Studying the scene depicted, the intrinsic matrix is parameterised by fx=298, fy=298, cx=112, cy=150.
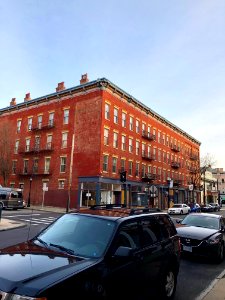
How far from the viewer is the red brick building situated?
124 ft

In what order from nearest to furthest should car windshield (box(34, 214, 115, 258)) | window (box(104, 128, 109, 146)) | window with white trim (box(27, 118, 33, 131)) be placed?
car windshield (box(34, 214, 115, 258)), window (box(104, 128, 109, 146)), window with white trim (box(27, 118, 33, 131))

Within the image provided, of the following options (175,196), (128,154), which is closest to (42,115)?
(128,154)

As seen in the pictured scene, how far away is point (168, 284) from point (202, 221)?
5.85m

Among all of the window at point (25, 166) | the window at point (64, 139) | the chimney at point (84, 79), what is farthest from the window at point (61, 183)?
the chimney at point (84, 79)

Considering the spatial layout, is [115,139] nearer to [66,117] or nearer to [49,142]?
[66,117]

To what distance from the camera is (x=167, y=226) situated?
6219 mm

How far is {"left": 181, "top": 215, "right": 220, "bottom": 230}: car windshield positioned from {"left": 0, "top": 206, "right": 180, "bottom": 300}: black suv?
5156 millimetres

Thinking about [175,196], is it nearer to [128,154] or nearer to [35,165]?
[128,154]

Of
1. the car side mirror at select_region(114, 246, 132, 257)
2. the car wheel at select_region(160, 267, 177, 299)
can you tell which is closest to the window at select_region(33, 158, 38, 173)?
the car wheel at select_region(160, 267, 177, 299)

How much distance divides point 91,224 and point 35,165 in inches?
1586

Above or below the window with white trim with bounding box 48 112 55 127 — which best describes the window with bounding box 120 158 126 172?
below

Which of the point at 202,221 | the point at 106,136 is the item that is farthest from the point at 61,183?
the point at 202,221

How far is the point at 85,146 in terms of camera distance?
38.4m

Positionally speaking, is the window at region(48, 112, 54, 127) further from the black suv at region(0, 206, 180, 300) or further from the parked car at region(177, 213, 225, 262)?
the black suv at region(0, 206, 180, 300)
